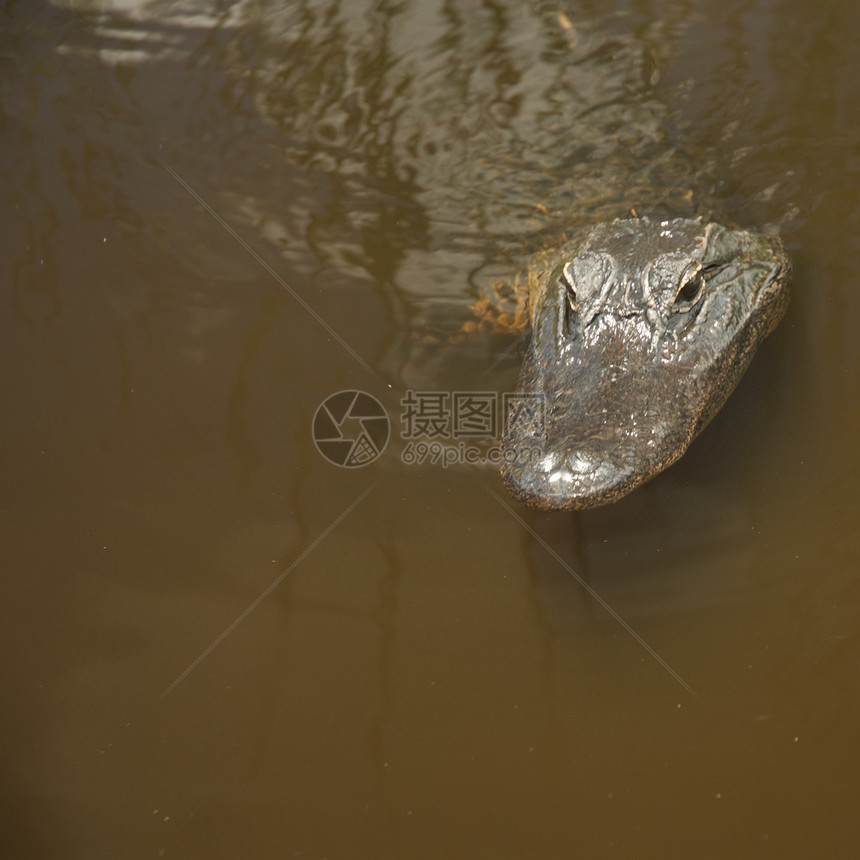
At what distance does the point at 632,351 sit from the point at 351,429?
1.18 metres

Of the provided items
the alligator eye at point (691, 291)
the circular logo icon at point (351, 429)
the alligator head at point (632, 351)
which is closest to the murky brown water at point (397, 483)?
the circular logo icon at point (351, 429)

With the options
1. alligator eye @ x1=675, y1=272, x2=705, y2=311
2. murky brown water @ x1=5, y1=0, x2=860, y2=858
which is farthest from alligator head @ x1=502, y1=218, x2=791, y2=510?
murky brown water @ x1=5, y1=0, x2=860, y2=858

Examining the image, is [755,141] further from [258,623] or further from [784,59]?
[258,623]

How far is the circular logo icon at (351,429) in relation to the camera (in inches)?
123

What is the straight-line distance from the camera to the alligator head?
2.40 metres

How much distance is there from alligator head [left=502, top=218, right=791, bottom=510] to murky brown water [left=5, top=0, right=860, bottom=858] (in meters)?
0.28

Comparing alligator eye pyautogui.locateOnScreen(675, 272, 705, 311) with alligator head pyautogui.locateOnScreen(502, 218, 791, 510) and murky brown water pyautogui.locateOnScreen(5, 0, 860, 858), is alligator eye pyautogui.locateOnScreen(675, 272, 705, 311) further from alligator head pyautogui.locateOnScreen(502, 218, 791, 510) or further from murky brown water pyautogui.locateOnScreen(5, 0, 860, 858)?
murky brown water pyautogui.locateOnScreen(5, 0, 860, 858)

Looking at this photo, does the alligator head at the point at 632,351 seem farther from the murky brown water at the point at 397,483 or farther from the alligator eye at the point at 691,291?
the murky brown water at the point at 397,483

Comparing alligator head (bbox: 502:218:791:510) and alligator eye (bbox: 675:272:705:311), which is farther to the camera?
alligator eye (bbox: 675:272:705:311)

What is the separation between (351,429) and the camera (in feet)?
10.5

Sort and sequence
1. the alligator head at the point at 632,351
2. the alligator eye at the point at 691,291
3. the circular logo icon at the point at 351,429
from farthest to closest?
1. the circular logo icon at the point at 351,429
2. the alligator eye at the point at 691,291
3. the alligator head at the point at 632,351

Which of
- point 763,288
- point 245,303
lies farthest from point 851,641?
point 245,303

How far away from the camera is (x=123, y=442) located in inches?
127

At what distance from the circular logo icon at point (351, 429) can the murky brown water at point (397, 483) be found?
0.20 ft
